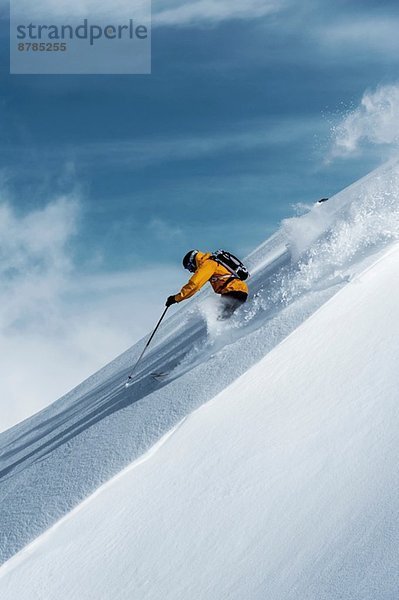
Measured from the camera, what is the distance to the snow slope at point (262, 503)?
6.10 meters

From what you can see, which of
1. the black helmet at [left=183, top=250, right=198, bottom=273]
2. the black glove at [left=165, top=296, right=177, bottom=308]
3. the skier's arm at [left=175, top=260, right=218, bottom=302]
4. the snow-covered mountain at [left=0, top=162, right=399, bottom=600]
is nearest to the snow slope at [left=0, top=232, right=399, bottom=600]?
the snow-covered mountain at [left=0, top=162, right=399, bottom=600]

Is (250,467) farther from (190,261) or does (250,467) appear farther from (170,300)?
(190,261)

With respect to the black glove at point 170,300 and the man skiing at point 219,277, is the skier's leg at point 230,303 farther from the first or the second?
the black glove at point 170,300

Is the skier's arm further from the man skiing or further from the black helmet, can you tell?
the black helmet

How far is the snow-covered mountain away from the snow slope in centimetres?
2

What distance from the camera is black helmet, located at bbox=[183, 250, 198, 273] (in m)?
10.8

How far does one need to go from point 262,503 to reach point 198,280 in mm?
4342

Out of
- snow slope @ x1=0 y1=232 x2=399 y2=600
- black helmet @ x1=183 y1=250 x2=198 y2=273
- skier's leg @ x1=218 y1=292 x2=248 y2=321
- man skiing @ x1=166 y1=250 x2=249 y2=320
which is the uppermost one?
black helmet @ x1=183 y1=250 x2=198 y2=273

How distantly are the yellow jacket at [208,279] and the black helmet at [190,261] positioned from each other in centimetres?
6

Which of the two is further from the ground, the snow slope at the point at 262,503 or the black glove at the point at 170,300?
the black glove at the point at 170,300

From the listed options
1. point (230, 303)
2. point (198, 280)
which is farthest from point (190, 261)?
point (230, 303)

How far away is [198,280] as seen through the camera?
10.6 meters

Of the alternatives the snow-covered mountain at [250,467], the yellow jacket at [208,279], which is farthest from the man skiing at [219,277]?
the snow-covered mountain at [250,467]

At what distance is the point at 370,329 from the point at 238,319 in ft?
8.92
